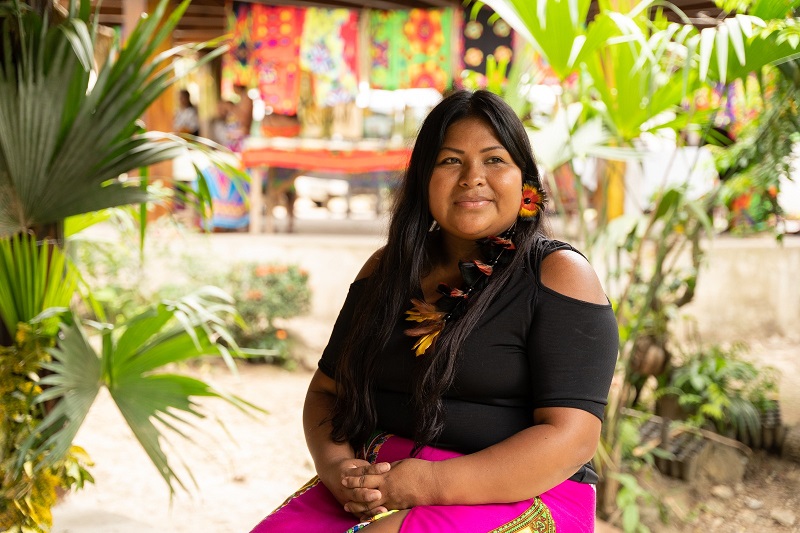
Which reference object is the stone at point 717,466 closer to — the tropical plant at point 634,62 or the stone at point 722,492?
the stone at point 722,492

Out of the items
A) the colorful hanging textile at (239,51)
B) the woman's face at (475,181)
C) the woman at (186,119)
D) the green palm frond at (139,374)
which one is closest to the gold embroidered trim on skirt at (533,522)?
the woman's face at (475,181)

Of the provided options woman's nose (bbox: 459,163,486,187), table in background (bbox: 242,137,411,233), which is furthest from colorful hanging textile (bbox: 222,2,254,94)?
woman's nose (bbox: 459,163,486,187)

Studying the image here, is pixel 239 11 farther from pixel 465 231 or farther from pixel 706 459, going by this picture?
pixel 465 231

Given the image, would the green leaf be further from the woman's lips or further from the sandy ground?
the woman's lips

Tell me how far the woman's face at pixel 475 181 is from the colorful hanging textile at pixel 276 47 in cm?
695

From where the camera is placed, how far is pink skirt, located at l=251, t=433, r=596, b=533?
157 cm

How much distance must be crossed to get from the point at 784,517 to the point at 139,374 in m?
2.69

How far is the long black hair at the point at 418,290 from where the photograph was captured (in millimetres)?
1682

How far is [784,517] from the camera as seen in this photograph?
357 cm

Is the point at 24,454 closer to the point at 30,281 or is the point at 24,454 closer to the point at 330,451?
the point at 30,281

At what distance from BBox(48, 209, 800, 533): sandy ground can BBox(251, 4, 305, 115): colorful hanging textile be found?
1915 millimetres

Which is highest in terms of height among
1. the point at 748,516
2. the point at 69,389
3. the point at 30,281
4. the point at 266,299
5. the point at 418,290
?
the point at 418,290

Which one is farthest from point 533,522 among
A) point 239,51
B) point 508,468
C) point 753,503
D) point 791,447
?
point 239,51

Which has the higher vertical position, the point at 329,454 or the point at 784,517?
the point at 329,454
